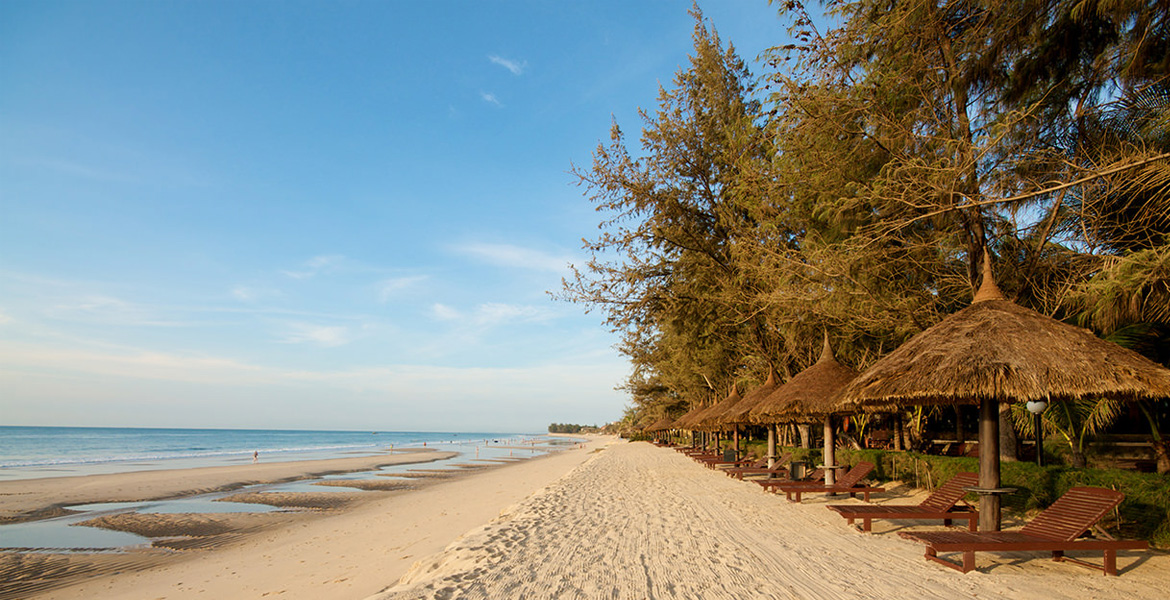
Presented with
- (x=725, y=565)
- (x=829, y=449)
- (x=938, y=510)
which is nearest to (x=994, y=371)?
(x=938, y=510)

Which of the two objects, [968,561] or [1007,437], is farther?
[1007,437]

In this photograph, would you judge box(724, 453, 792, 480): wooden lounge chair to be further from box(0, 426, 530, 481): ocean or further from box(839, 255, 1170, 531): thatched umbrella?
box(0, 426, 530, 481): ocean

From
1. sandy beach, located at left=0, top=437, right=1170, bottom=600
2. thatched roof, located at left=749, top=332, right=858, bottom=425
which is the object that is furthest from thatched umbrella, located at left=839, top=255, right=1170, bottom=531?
thatched roof, located at left=749, top=332, right=858, bottom=425

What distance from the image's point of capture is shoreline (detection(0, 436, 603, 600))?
804 centimetres

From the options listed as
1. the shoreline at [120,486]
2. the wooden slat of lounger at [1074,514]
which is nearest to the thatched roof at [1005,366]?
the wooden slat of lounger at [1074,514]

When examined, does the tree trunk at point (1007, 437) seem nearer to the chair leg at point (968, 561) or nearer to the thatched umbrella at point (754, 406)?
the thatched umbrella at point (754, 406)

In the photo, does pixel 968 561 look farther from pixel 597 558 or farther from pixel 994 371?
pixel 597 558

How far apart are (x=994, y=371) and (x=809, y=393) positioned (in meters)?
4.90

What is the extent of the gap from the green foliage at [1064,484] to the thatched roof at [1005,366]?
125cm

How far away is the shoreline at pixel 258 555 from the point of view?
26.4 feet

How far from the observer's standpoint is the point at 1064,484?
7.41m

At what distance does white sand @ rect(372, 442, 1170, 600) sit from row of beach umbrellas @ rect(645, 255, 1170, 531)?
1157mm

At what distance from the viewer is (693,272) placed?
16.7 m

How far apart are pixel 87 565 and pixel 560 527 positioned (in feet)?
26.7
